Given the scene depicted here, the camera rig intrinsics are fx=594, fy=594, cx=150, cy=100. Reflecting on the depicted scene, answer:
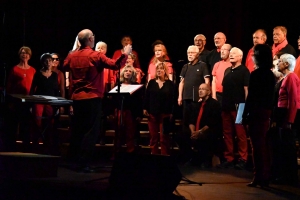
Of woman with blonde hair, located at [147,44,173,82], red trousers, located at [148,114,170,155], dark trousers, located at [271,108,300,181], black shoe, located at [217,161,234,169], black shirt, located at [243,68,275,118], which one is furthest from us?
woman with blonde hair, located at [147,44,173,82]

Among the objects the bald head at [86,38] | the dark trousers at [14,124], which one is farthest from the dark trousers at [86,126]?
the dark trousers at [14,124]

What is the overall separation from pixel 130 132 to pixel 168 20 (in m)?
4.04

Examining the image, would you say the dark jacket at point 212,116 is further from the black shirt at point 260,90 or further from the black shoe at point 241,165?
the black shirt at point 260,90

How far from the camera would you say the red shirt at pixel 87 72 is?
758 cm

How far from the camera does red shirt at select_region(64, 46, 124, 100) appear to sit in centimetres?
758

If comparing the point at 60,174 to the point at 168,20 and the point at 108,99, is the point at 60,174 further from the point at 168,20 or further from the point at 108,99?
the point at 168,20

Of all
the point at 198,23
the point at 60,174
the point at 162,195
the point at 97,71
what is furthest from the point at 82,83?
the point at 198,23

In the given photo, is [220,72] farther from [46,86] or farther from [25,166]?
[25,166]

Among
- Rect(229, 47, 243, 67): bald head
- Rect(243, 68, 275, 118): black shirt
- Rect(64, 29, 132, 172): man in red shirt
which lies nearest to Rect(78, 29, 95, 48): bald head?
Rect(64, 29, 132, 172): man in red shirt

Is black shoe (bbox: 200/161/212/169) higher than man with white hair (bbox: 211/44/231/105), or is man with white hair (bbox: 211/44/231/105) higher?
man with white hair (bbox: 211/44/231/105)

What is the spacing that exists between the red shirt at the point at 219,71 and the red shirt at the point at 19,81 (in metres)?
3.13

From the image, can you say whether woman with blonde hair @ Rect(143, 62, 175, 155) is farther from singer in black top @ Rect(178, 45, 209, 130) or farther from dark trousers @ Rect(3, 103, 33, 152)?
dark trousers @ Rect(3, 103, 33, 152)

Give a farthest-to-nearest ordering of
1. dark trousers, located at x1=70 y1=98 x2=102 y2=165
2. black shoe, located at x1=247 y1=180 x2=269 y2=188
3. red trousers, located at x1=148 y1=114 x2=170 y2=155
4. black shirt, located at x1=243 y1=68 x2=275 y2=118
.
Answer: red trousers, located at x1=148 y1=114 x2=170 y2=155 → dark trousers, located at x1=70 y1=98 x2=102 y2=165 → black shoe, located at x1=247 y1=180 x2=269 y2=188 → black shirt, located at x1=243 y1=68 x2=275 y2=118

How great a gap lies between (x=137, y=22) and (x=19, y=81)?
3843 mm
